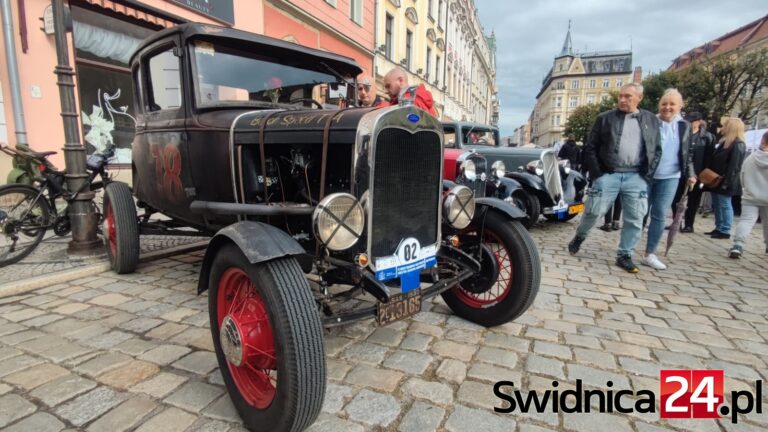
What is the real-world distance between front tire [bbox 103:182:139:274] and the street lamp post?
0.45 meters

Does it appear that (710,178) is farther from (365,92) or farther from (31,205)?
(31,205)

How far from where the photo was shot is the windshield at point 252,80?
9.18 ft

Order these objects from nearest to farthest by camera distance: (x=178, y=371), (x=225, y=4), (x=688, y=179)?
(x=178, y=371) < (x=688, y=179) < (x=225, y=4)

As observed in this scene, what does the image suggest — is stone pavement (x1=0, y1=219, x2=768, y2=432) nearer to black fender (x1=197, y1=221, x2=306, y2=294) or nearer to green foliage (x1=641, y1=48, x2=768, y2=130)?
black fender (x1=197, y1=221, x2=306, y2=294)

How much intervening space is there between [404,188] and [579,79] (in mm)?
100745

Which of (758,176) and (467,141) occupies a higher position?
(467,141)

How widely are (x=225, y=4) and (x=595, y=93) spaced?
9583 centimetres

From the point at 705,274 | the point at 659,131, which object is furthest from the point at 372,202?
the point at 705,274

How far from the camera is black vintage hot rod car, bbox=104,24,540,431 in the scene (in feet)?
5.57

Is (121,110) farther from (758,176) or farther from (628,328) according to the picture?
(758,176)

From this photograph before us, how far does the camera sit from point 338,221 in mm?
1861

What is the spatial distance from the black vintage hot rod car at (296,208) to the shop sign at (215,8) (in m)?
5.29

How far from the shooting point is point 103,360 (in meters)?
2.32

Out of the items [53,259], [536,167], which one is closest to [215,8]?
[53,259]
